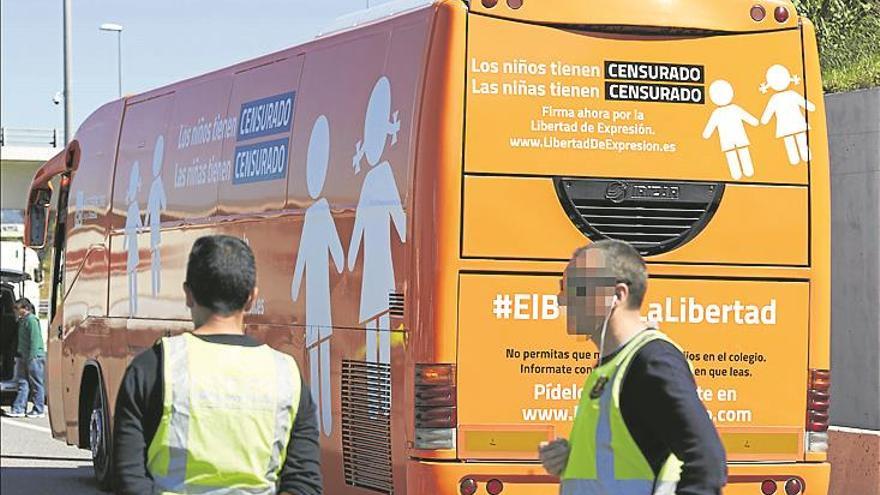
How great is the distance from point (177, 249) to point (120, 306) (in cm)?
185

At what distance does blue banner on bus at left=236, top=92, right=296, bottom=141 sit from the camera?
11852 millimetres

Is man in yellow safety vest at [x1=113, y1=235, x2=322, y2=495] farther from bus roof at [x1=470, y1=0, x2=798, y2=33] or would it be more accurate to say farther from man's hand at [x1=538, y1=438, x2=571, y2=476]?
bus roof at [x1=470, y1=0, x2=798, y2=33]

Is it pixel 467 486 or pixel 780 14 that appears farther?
pixel 780 14

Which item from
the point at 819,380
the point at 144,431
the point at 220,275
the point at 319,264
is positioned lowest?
the point at 819,380

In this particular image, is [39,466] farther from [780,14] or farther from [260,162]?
[780,14]

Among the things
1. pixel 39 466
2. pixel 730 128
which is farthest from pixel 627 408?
pixel 39 466

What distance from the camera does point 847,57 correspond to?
18.0m

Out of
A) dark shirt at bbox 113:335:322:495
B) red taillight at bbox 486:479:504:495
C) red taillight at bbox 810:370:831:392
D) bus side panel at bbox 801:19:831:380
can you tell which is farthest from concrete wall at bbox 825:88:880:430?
dark shirt at bbox 113:335:322:495

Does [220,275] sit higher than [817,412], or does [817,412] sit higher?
[220,275]

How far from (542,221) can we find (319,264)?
1.98 metres

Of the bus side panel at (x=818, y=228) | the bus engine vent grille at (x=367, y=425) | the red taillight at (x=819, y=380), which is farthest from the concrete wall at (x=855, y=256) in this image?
the bus engine vent grille at (x=367, y=425)

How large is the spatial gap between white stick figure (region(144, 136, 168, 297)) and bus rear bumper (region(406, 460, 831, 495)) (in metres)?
5.66

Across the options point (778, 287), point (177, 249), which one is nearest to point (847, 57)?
point (177, 249)

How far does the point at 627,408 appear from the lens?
203 inches
